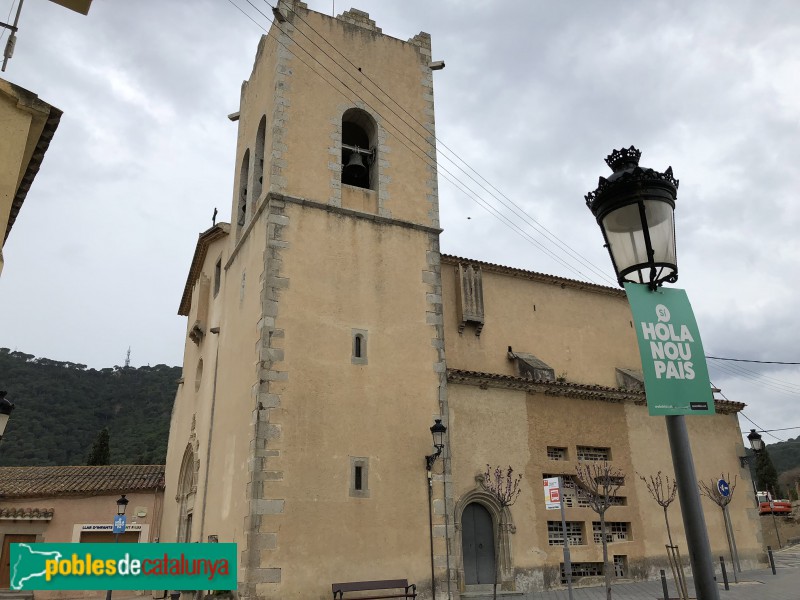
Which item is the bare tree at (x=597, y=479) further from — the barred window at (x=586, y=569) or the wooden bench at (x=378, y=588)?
the wooden bench at (x=378, y=588)

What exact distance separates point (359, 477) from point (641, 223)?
10.0 meters

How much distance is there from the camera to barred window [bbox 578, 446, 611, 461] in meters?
16.7

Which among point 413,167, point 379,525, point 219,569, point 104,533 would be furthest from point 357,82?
point 104,533

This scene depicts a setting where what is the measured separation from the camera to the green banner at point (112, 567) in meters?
5.36

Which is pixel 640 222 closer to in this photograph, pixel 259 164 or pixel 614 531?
pixel 259 164

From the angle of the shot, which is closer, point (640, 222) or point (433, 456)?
point (640, 222)

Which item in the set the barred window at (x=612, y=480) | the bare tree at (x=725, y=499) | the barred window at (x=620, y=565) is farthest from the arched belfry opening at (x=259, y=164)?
the bare tree at (x=725, y=499)

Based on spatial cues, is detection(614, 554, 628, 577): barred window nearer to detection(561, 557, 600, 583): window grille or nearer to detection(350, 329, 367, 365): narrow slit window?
detection(561, 557, 600, 583): window grille

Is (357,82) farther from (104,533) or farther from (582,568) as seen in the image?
(104,533)

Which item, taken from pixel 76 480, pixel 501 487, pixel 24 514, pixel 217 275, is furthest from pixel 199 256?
pixel 501 487

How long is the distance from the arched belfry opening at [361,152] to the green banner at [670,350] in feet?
40.2

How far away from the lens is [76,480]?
21.1m

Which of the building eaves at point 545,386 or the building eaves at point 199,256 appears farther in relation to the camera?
the building eaves at point 199,256

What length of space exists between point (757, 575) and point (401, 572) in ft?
34.5
